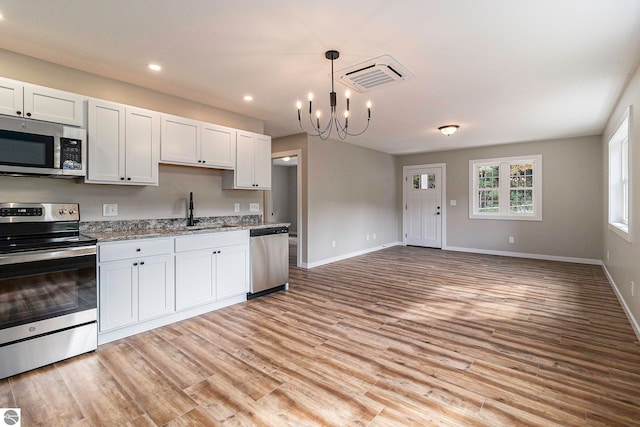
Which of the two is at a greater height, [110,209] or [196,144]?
[196,144]

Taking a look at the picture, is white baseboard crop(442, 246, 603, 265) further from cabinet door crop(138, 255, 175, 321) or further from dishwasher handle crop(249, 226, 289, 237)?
cabinet door crop(138, 255, 175, 321)

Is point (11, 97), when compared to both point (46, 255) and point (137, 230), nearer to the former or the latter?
point (46, 255)

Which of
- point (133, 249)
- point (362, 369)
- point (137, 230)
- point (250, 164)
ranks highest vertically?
point (250, 164)

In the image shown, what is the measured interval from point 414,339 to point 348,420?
1237 millimetres

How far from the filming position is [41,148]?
99.3 inches

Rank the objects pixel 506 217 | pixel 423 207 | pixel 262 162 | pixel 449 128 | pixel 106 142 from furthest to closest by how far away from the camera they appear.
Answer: pixel 423 207 < pixel 506 217 < pixel 449 128 < pixel 262 162 < pixel 106 142

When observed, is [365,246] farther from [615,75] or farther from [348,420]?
[348,420]

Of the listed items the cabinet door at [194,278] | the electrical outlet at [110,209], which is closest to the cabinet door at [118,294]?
the cabinet door at [194,278]

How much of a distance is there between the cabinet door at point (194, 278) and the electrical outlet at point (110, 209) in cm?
81

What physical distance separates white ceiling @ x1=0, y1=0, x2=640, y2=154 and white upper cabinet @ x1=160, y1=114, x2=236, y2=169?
1.31ft

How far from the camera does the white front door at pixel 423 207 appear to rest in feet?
25.5

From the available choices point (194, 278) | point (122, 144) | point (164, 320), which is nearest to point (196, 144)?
point (122, 144)

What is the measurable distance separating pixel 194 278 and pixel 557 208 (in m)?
6.78

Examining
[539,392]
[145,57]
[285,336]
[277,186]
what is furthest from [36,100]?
[277,186]
